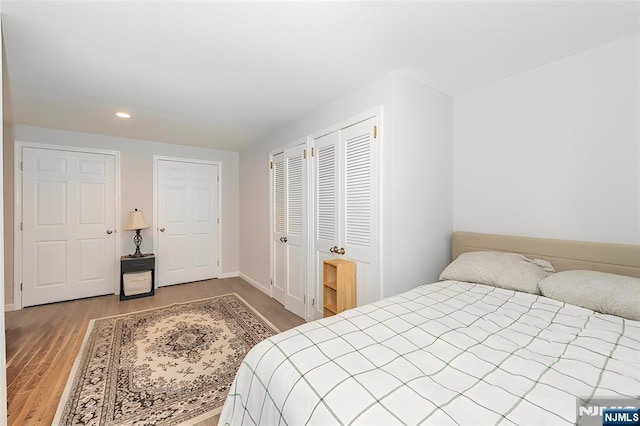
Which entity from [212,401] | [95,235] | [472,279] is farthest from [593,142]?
[95,235]

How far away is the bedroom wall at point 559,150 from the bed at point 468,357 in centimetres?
27

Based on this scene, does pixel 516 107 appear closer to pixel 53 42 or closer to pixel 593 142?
pixel 593 142

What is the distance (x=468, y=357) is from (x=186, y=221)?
461 cm

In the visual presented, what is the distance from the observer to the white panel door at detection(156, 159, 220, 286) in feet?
14.1

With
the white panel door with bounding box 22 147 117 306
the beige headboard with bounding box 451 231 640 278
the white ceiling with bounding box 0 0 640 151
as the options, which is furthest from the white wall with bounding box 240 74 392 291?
the white panel door with bounding box 22 147 117 306

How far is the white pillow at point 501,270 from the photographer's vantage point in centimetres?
177

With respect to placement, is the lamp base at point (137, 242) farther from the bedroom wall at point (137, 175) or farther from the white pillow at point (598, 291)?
the white pillow at point (598, 291)

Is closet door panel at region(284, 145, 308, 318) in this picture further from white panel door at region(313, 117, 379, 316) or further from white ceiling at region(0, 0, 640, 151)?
white ceiling at region(0, 0, 640, 151)

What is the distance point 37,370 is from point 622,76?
480 cm

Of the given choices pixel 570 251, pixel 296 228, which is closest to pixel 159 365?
pixel 296 228

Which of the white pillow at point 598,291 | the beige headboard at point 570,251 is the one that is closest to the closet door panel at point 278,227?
the beige headboard at point 570,251

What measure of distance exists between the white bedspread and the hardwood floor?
1.58m

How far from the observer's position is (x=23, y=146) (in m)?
3.37

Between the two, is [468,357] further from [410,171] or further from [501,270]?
[410,171]
